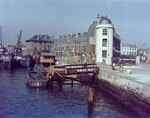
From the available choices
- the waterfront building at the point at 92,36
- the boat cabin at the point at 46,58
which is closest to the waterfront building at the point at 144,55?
the waterfront building at the point at 92,36

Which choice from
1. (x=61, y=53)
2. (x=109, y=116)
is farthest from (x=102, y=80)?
(x=61, y=53)

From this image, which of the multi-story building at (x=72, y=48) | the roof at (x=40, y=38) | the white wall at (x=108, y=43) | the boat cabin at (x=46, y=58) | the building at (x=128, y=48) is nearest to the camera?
the white wall at (x=108, y=43)

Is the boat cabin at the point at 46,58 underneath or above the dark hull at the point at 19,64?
Result: above

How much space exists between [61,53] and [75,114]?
86.9 metres

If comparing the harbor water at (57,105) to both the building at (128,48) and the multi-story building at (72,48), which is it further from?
the building at (128,48)

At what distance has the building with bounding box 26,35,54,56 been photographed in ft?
412

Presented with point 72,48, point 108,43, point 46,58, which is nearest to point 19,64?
point 46,58

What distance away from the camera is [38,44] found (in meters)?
127

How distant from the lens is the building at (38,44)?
126 m

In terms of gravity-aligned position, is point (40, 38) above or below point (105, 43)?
above

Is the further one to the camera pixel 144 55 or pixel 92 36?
pixel 144 55

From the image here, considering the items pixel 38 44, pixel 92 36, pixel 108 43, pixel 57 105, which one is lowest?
pixel 57 105

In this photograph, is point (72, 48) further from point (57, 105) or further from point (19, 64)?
point (57, 105)

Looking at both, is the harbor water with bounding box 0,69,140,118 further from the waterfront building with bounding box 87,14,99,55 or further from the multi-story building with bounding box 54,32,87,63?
the multi-story building with bounding box 54,32,87,63
